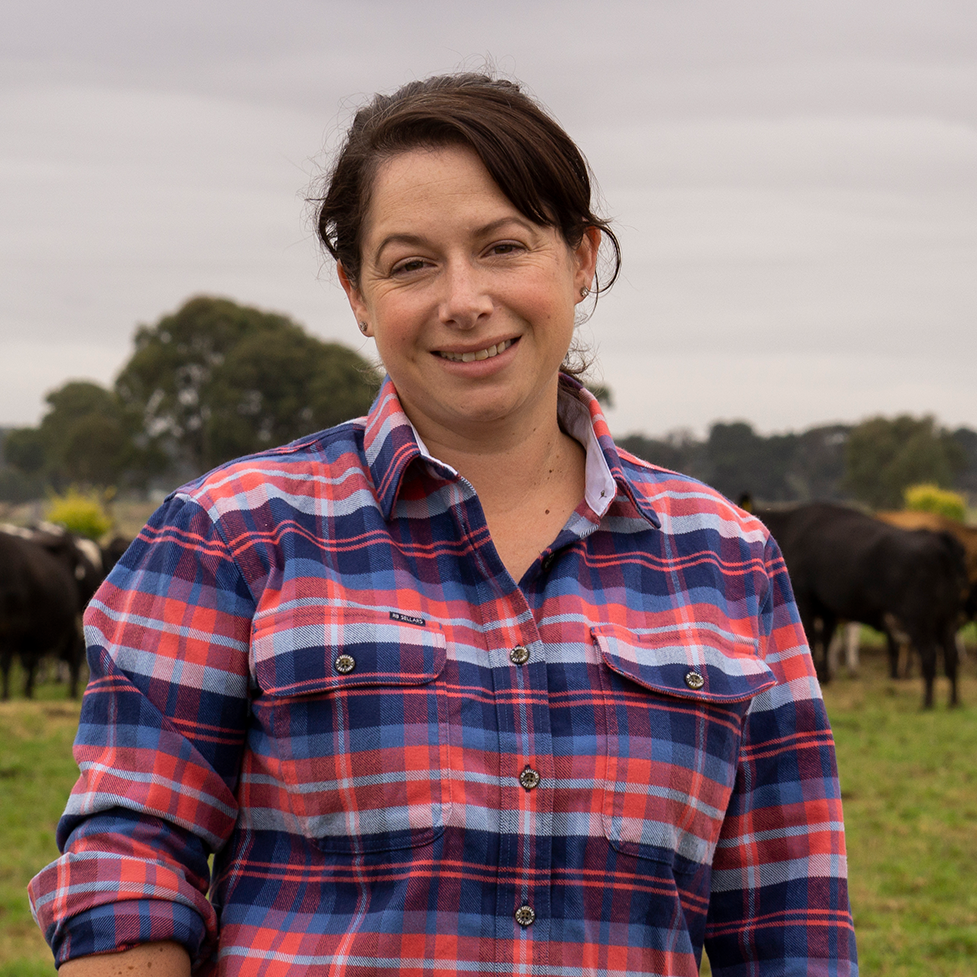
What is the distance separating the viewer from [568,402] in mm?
2061

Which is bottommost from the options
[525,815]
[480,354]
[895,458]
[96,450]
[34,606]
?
[34,606]

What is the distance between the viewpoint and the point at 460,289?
1.68 meters

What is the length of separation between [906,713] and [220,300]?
4130 cm

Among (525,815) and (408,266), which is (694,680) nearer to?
(525,815)

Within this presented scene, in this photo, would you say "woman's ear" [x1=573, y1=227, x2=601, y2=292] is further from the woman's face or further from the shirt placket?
the shirt placket

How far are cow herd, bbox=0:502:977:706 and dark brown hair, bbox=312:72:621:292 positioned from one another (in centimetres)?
1148

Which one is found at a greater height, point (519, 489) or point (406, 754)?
point (519, 489)

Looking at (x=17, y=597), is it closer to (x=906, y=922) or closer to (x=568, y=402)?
(x=906, y=922)

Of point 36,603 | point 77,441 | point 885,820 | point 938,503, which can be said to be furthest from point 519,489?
point 77,441

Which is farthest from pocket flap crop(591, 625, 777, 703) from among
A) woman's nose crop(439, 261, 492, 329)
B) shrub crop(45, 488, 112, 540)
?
shrub crop(45, 488, 112, 540)

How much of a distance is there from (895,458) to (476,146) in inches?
2254

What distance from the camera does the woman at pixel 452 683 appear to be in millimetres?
1515

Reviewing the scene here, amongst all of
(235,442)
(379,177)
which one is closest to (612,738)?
(379,177)

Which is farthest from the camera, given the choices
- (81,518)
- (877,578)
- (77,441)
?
(77,441)
